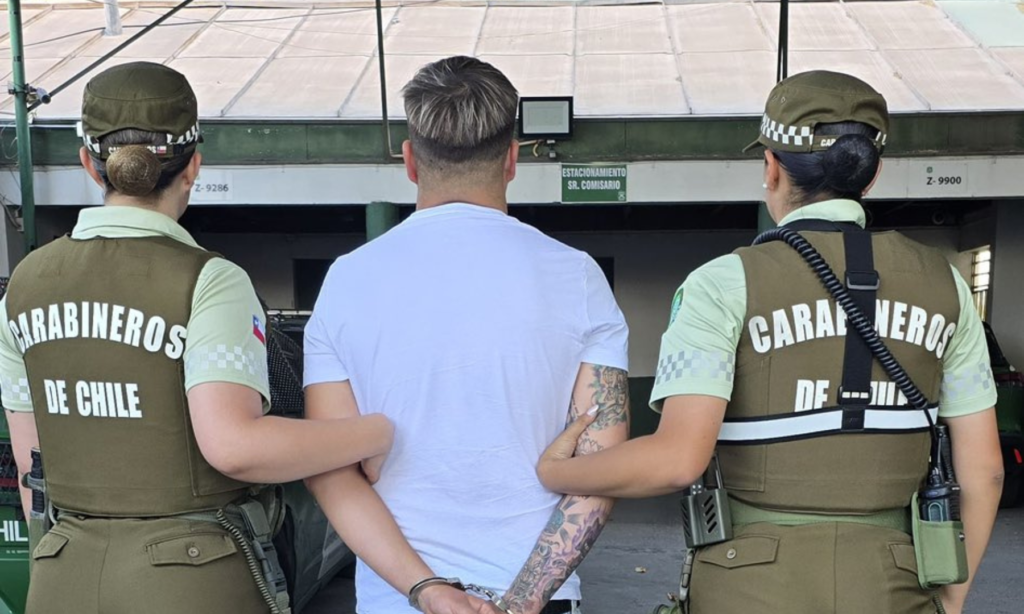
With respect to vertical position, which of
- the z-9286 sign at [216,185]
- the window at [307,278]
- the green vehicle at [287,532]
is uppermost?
the z-9286 sign at [216,185]

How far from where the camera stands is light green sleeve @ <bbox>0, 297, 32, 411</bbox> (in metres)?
2.06

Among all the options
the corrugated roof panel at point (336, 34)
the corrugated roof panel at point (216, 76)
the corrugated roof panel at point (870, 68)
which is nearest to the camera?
the corrugated roof panel at point (870, 68)

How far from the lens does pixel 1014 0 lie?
35.6 feet

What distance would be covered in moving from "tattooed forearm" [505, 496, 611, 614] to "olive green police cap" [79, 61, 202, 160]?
1.07m

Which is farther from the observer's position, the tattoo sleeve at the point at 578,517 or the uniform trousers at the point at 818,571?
the uniform trousers at the point at 818,571

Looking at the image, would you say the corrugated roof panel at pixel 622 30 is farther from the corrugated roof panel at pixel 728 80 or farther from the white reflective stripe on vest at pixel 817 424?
the white reflective stripe on vest at pixel 817 424

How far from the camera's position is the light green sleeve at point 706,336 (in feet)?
6.11

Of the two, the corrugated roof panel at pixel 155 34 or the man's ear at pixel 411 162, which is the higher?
the corrugated roof panel at pixel 155 34

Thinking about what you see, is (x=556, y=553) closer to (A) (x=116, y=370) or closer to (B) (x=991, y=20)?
(A) (x=116, y=370)

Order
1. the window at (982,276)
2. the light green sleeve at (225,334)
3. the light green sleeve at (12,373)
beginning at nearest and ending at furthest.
→ the light green sleeve at (225,334) → the light green sleeve at (12,373) → the window at (982,276)

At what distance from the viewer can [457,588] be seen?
167cm

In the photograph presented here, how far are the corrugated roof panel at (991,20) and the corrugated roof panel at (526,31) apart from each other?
162 inches

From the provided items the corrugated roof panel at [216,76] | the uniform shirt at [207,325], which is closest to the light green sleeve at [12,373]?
the uniform shirt at [207,325]

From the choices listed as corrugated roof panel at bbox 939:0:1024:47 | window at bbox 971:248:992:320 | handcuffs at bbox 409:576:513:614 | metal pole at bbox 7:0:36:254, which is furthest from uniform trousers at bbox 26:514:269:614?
window at bbox 971:248:992:320
